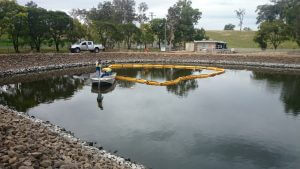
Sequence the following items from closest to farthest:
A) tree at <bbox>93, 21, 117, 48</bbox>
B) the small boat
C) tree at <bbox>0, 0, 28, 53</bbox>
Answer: the small boat → tree at <bbox>0, 0, 28, 53</bbox> → tree at <bbox>93, 21, 117, 48</bbox>

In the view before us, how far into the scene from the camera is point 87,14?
100875 mm

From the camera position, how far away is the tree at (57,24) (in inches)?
2315

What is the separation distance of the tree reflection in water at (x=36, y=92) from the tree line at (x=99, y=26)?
768 inches

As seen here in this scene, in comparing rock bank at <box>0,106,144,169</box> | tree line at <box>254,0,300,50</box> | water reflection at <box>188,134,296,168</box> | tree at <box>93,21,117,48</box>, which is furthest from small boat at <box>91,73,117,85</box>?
tree line at <box>254,0,300,50</box>

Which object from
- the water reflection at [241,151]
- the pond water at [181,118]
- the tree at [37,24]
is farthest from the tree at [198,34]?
the water reflection at [241,151]

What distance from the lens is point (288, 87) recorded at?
35.7m

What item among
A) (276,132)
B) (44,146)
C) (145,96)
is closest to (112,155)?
(44,146)

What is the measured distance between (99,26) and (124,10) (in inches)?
1270

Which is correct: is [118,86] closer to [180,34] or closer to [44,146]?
[44,146]

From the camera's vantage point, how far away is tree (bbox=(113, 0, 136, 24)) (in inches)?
3942

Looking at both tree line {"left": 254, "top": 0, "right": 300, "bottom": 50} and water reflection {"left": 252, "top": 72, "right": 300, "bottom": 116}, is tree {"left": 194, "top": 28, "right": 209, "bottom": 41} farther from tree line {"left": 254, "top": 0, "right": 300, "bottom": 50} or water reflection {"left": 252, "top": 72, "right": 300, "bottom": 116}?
water reflection {"left": 252, "top": 72, "right": 300, "bottom": 116}

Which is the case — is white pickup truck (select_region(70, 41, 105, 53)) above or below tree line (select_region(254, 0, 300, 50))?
below

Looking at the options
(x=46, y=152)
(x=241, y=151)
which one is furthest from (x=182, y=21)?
(x=46, y=152)

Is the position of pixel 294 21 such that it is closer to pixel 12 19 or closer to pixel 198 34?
pixel 198 34
